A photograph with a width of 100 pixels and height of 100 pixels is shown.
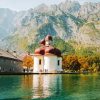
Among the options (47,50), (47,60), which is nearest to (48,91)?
(47,50)

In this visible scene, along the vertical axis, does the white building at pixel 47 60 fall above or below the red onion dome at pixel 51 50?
below

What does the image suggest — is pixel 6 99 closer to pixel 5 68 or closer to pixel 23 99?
pixel 23 99

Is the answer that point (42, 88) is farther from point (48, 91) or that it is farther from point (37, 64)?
point (37, 64)

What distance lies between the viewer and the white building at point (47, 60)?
486 feet

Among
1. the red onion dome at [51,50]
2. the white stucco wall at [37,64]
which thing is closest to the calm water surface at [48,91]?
the red onion dome at [51,50]

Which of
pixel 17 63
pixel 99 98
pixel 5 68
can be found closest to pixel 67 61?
pixel 17 63

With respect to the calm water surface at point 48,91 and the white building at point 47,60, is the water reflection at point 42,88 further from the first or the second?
the white building at point 47,60

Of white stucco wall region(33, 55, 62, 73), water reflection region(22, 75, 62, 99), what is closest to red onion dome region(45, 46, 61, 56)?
white stucco wall region(33, 55, 62, 73)

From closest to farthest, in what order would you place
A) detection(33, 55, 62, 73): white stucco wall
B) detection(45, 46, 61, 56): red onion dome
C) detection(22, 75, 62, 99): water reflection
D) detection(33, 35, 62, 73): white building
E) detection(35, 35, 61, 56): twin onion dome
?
detection(22, 75, 62, 99): water reflection < detection(45, 46, 61, 56): red onion dome < detection(33, 35, 62, 73): white building < detection(35, 35, 61, 56): twin onion dome < detection(33, 55, 62, 73): white stucco wall

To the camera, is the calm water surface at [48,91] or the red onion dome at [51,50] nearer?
the calm water surface at [48,91]

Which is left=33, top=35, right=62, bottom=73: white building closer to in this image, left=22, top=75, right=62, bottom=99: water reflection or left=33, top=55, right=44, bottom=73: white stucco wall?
left=33, top=55, right=44, bottom=73: white stucco wall

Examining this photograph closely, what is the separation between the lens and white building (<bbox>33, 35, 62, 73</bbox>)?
486ft

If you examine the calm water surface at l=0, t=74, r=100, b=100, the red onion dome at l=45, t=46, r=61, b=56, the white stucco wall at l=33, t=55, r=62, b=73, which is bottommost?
the calm water surface at l=0, t=74, r=100, b=100

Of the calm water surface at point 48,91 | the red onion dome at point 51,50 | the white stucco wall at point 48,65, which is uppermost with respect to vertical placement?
the red onion dome at point 51,50
